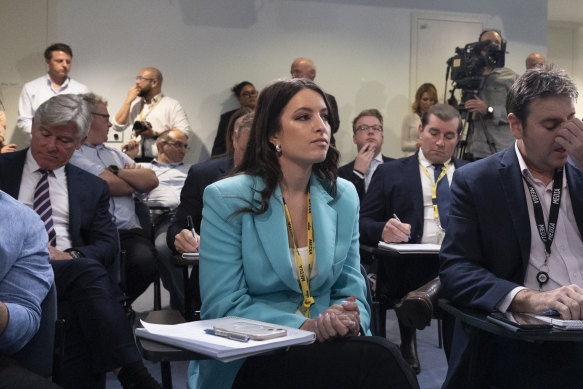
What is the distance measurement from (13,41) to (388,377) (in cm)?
677

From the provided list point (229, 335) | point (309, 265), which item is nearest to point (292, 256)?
point (309, 265)

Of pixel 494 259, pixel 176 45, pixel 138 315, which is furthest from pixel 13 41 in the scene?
pixel 494 259

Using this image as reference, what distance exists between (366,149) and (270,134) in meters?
2.71

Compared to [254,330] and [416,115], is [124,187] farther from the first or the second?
[416,115]

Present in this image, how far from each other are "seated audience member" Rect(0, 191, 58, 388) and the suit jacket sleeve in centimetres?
123

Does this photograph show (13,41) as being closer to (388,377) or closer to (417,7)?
(417,7)

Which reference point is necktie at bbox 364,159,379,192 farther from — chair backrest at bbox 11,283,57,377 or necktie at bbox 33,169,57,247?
chair backrest at bbox 11,283,57,377

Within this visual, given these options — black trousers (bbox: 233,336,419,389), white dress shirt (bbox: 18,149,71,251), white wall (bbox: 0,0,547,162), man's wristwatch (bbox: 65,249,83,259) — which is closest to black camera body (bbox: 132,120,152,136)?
white wall (bbox: 0,0,547,162)

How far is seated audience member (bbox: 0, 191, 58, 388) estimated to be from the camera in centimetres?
164

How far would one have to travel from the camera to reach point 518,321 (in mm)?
1701

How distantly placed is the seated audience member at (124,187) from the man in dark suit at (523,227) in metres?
2.27

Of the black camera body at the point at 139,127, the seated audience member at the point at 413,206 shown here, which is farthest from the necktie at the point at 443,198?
the black camera body at the point at 139,127

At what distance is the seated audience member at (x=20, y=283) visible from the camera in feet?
5.37

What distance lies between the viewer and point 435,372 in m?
3.51
